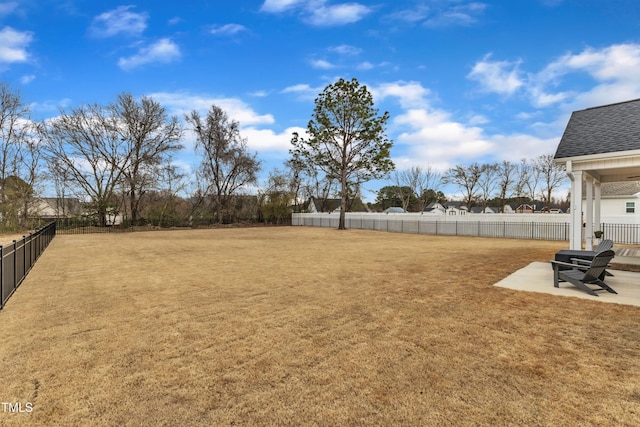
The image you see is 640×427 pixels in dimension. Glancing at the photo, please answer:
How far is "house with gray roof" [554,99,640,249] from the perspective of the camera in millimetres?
7266

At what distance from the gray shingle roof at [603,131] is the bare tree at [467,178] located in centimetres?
3824

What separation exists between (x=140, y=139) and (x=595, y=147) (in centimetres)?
3357

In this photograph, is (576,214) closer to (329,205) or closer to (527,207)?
(329,205)

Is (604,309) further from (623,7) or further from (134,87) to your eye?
(134,87)

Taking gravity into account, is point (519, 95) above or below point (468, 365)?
above

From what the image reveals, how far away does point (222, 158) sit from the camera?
36.2 m

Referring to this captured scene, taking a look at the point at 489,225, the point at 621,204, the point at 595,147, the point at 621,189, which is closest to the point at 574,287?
the point at 595,147

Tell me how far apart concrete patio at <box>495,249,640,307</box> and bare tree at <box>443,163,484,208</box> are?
39796 mm

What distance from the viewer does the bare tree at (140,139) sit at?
30.0 meters

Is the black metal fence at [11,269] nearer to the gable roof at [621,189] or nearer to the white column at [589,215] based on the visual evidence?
the white column at [589,215]

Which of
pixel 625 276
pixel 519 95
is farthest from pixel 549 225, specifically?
pixel 625 276

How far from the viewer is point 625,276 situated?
6781mm

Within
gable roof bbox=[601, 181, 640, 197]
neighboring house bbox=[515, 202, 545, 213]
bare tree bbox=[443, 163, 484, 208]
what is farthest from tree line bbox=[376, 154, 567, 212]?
gable roof bbox=[601, 181, 640, 197]

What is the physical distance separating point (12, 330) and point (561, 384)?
6177mm
